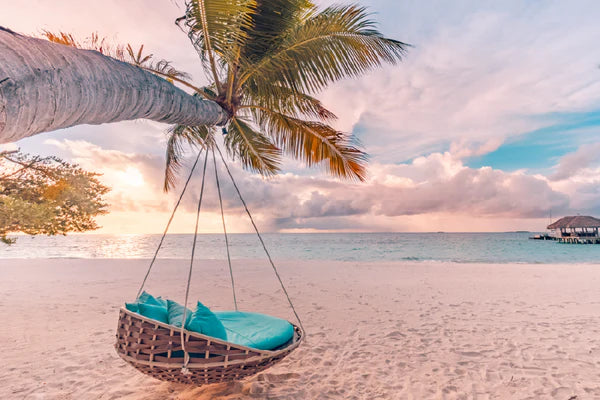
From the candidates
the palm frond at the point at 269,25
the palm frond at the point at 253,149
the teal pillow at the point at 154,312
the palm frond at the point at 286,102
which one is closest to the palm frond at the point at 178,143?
the palm frond at the point at 253,149

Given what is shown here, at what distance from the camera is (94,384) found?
2.90m

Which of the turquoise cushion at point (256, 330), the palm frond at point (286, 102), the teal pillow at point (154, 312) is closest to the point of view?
the teal pillow at point (154, 312)

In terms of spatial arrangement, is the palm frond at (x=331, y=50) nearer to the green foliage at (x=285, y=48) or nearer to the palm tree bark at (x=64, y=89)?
the green foliage at (x=285, y=48)

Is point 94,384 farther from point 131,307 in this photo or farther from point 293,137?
point 293,137

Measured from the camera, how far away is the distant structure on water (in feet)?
105

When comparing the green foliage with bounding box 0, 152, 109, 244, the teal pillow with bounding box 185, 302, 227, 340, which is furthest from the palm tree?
the green foliage with bounding box 0, 152, 109, 244

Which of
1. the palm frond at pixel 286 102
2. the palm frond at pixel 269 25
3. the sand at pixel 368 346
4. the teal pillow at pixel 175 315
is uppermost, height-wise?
the palm frond at pixel 269 25

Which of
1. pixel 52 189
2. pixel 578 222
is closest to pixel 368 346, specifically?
pixel 52 189

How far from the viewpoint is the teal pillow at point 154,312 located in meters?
2.38

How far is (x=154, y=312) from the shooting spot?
7.99ft

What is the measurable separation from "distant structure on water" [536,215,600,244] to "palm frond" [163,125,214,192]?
38.6m

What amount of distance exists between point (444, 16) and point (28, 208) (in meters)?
6.19

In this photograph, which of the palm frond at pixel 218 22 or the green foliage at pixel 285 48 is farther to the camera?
the green foliage at pixel 285 48

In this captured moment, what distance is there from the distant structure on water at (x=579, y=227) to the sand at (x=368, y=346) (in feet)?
105
